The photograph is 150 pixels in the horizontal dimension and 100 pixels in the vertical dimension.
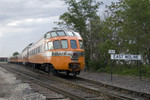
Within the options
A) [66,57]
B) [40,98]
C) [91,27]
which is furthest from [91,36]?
[40,98]

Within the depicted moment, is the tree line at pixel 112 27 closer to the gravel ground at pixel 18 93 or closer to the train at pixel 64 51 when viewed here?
the train at pixel 64 51

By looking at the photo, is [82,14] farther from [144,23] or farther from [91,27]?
[144,23]

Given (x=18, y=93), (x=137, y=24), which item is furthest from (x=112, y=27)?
(x=18, y=93)

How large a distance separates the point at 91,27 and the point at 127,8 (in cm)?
1078

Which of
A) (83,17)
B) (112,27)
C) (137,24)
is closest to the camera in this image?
(137,24)

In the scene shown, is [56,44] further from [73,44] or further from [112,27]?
[112,27]

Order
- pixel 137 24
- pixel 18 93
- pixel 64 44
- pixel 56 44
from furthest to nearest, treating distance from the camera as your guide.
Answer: pixel 137 24, pixel 56 44, pixel 64 44, pixel 18 93

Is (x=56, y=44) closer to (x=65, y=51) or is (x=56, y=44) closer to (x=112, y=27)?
(x=65, y=51)

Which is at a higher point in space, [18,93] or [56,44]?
[56,44]

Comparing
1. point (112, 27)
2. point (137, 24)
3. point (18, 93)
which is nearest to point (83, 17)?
point (112, 27)

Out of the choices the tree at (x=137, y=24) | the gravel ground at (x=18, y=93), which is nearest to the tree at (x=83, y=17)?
the tree at (x=137, y=24)

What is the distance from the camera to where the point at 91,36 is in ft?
85.1

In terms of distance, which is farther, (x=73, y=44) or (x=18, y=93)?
(x=73, y=44)

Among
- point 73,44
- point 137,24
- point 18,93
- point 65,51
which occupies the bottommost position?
point 18,93
